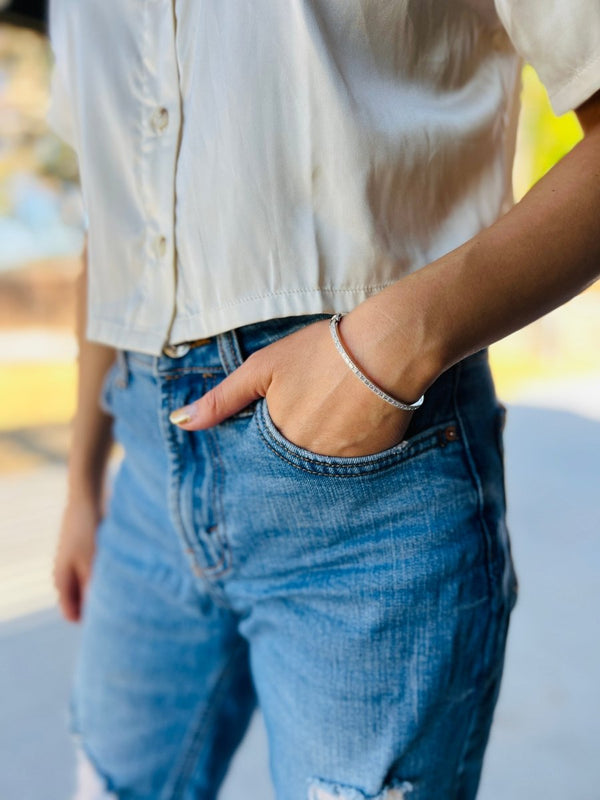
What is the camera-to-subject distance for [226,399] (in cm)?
62

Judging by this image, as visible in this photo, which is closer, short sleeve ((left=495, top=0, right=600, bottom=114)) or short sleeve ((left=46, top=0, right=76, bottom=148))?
short sleeve ((left=495, top=0, right=600, bottom=114))

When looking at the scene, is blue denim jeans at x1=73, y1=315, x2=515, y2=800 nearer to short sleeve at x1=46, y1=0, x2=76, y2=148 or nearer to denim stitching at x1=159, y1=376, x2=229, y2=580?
denim stitching at x1=159, y1=376, x2=229, y2=580

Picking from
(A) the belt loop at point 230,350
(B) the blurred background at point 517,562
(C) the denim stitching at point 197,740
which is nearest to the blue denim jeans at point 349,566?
(A) the belt loop at point 230,350

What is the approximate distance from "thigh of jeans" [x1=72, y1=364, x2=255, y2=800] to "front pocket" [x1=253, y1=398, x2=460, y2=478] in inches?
7.8

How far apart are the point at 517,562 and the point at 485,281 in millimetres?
2264

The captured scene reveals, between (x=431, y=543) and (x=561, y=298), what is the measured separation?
213mm

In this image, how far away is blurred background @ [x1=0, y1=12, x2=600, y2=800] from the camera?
1743mm

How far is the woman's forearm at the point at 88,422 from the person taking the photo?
3.10ft

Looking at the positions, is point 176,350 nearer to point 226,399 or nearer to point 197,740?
point 226,399

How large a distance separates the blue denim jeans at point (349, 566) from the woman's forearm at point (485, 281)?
0.07 metres

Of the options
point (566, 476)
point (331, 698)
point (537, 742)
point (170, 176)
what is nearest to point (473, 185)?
point (170, 176)

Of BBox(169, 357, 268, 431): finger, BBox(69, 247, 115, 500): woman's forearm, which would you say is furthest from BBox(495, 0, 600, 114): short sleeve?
BBox(69, 247, 115, 500): woman's forearm

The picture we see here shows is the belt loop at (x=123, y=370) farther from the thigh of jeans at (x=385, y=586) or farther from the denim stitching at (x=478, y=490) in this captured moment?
the denim stitching at (x=478, y=490)

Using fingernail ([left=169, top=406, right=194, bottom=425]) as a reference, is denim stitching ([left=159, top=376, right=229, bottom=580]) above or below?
below
